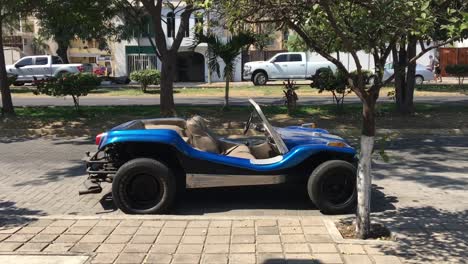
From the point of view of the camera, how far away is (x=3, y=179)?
8.12 metres

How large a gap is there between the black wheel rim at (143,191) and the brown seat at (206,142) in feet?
2.18

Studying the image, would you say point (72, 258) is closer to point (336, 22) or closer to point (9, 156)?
point (336, 22)

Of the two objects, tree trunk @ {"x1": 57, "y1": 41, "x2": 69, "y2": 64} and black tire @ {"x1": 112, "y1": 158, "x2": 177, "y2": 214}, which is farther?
tree trunk @ {"x1": 57, "y1": 41, "x2": 69, "y2": 64}

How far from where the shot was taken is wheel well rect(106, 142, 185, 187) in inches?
243

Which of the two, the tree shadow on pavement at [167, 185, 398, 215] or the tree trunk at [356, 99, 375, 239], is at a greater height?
the tree trunk at [356, 99, 375, 239]

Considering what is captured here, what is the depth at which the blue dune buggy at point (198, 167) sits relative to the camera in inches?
239

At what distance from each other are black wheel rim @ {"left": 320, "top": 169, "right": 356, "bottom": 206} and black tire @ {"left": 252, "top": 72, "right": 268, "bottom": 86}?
25.4 m

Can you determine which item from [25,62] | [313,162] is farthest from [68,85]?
[25,62]

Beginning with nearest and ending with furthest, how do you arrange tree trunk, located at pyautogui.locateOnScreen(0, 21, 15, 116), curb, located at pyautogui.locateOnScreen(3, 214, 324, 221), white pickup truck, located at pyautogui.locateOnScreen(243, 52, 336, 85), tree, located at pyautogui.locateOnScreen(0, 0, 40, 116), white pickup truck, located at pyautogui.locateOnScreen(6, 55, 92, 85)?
curb, located at pyautogui.locateOnScreen(3, 214, 324, 221), tree, located at pyautogui.locateOnScreen(0, 0, 40, 116), tree trunk, located at pyautogui.locateOnScreen(0, 21, 15, 116), white pickup truck, located at pyautogui.locateOnScreen(243, 52, 336, 85), white pickup truck, located at pyautogui.locateOnScreen(6, 55, 92, 85)

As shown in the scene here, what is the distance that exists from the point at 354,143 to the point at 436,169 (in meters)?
2.77

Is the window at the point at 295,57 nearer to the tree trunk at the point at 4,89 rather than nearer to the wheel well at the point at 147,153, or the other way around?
the tree trunk at the point at 4,89


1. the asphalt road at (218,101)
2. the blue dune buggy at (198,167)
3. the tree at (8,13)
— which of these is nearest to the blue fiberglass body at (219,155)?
the blue dune buggy at (198,167)

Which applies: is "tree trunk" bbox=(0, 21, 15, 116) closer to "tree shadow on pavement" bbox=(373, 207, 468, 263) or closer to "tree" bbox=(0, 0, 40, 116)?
"tree" bbox=(0, 0, 40, 116)

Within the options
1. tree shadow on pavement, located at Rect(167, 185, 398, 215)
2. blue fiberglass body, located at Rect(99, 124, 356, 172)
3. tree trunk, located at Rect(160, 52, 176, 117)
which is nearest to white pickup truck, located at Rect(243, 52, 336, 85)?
tree trunk, located at Rect(160, 52, 176, 117)
